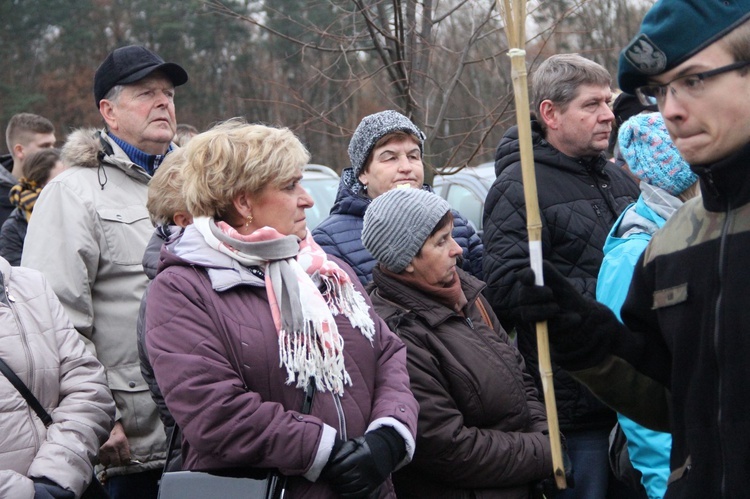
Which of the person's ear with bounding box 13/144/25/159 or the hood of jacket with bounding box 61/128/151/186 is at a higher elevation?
the hood of jacket with bounding box 61/128/151/186

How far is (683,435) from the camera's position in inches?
88.0

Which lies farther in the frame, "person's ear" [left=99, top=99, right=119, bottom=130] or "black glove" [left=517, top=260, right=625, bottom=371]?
"person's ear" [left=99, top=99, right=119, bottom=130]

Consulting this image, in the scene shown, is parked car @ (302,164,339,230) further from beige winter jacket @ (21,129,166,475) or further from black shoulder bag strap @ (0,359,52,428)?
black shoulder bag strap @ (0,359,52,428)

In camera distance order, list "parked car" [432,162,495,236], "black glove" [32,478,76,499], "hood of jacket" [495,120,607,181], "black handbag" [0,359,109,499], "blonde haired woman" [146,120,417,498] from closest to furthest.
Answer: "blonde haired woman" [146,120,417,498] < "black glove" [32,478,76,499] < "black handbag" [0,359,109,499] < "hood of jacket" [495,120,607,181] < "parked car" [432,162,495,236]

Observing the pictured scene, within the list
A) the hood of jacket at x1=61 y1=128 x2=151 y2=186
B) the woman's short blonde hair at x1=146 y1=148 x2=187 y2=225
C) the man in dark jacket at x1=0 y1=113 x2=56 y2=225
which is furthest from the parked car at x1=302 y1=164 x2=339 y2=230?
the woman's short blonde hair at x1=146 y1=148 x2=187 y2=225

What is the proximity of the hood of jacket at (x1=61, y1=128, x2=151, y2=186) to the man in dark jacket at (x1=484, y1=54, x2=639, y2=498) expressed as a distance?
1676 millimetres

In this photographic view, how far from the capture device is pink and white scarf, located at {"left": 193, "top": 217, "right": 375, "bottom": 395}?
9.80 feet

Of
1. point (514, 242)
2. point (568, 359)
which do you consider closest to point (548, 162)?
point (514, 242)

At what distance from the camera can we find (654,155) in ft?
11.8

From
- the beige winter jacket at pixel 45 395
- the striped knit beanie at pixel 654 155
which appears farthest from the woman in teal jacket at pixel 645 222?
the beige winter jacket at pixel 45 395

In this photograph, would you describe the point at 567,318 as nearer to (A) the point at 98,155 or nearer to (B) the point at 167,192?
(B) the point at 167,192

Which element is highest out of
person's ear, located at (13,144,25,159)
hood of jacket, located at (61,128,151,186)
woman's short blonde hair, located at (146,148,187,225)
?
hood of jacket, located at (61,128,151,186)

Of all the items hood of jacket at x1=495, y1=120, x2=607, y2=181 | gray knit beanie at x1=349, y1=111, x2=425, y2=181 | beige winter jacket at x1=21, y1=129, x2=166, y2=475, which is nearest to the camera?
beige winter jacket at x1=21, y1=129, x2=166, y2=475

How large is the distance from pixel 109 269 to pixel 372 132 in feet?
4.65
